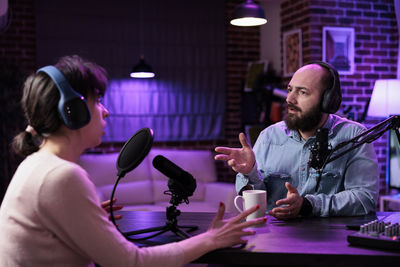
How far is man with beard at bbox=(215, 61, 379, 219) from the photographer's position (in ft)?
6.24

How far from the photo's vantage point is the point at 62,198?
1.14 m

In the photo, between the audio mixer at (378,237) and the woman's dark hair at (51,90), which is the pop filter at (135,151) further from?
the audio mixer at (378,237)

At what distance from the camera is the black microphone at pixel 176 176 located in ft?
4.90

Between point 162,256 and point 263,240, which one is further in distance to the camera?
point 263,240

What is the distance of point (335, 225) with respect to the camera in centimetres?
168

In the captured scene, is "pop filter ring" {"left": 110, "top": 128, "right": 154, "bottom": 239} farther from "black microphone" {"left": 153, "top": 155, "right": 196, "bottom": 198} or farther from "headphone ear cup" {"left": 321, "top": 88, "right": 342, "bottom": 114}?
"headphone ear cup" {"left": 321, "top": 88, "right": 342, "bottom": 114}

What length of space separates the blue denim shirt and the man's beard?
52 millimetres

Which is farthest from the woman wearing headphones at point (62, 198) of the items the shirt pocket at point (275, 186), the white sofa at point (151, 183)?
the white sofa at point (151, 183)

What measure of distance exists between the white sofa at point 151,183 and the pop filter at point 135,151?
3290mm

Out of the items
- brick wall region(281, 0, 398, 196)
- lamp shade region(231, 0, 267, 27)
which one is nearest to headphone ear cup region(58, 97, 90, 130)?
lamp shade region(231, 0, 267, 27)

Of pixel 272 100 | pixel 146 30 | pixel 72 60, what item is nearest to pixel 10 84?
pixel 146 30

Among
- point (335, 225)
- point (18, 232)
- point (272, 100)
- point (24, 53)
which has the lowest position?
point (335, 225)

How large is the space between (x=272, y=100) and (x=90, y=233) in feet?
15.0

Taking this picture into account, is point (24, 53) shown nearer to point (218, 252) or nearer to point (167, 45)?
point (167, 45)
